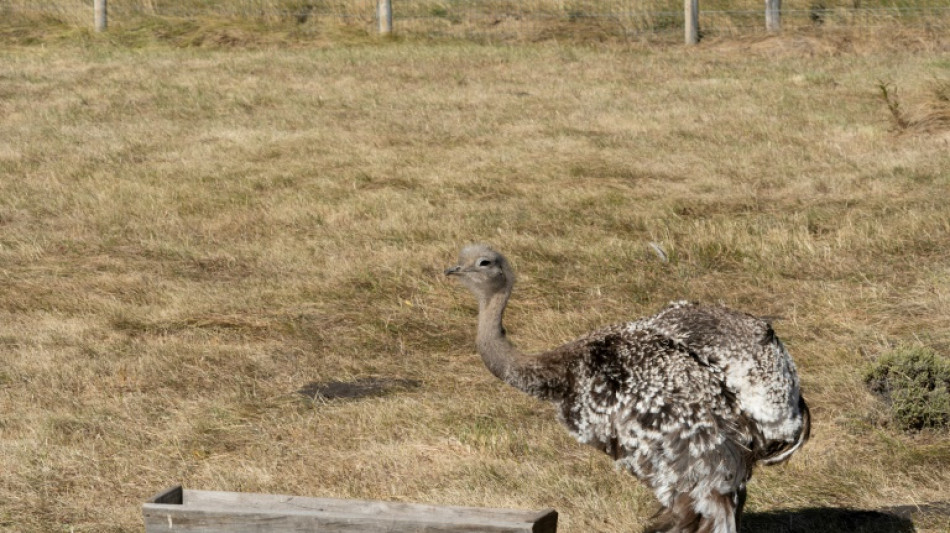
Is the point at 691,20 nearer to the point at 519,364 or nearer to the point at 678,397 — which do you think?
the point at 519,364

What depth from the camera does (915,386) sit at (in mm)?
8148

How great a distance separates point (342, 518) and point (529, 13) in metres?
21.5

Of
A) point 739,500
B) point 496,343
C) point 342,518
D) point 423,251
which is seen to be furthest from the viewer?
point 423,251

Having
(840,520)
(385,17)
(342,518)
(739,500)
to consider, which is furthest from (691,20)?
(342,518)

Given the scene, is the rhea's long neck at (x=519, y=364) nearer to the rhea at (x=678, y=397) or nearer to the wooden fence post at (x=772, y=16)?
the rhea at (x=678, y=397)

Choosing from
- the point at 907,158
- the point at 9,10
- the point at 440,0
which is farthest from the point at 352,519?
the point at 9,10

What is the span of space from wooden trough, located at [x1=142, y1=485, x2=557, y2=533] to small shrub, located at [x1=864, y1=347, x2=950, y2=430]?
11.7 ft

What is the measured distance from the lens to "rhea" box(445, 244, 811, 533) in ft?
19.8

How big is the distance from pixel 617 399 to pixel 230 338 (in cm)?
495

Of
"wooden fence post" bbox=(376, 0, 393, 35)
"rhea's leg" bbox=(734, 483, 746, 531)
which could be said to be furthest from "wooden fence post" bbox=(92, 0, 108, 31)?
"rhea's leg" bbox=(734, 483, 746, 531)

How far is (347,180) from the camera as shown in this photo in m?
15.4

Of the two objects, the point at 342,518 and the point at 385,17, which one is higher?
the point at 385,17

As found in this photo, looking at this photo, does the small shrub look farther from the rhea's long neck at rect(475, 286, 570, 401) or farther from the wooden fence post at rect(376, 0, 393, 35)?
the wooden fence post at rect(376, 0, 393, 35)

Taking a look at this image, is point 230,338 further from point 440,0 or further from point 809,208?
point 440,0
